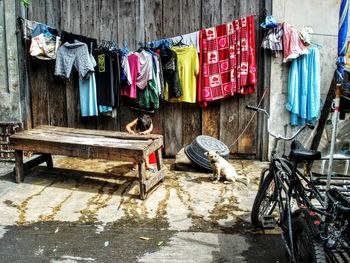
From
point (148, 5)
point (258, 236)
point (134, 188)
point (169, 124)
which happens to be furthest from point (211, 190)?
point (148, 5)

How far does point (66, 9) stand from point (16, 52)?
1185 mm

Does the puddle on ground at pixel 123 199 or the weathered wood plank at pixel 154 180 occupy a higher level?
the weathered wood plank at pixel 154 180

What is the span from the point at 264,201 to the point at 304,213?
1452 mm

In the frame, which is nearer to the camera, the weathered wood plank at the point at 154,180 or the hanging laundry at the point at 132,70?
the weathered wood plank at the point at 154,180

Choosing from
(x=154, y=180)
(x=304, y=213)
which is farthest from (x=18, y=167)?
(x=304, y=213)

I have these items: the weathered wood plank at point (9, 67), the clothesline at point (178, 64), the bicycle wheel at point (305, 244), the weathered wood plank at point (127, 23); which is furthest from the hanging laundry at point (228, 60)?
the bicycle wheel at point (305, 244)

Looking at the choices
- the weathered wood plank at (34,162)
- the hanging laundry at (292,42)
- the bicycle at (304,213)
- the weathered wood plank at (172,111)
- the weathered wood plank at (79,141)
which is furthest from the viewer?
the weathered wood plank at (172,111)

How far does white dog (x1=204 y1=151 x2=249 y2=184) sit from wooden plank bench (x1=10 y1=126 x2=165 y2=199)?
762mm

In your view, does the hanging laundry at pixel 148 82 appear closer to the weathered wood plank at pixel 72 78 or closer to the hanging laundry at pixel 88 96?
the hanging laundry at pixel 88 96

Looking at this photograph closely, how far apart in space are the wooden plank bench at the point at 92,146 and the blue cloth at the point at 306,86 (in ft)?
8.38

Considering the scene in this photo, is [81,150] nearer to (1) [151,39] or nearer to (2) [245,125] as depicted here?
(1) [151,39]

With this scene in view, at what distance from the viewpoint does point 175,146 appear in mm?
7926

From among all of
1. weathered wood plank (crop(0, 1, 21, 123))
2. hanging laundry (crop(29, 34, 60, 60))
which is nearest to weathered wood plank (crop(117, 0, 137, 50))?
hanging laundry (crop(29, 34, 60, 60))

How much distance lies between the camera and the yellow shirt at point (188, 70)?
24.2ft
